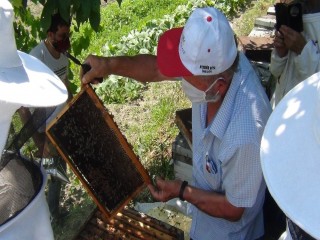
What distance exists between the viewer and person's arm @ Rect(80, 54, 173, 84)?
3143 mm

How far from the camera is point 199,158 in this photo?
9.22 ft

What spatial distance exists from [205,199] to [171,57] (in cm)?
85

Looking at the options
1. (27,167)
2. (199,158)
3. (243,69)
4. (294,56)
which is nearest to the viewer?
(27,167)

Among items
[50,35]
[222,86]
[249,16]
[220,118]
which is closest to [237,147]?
[220,118]

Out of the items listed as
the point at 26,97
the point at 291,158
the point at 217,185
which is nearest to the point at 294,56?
the point at 217,185

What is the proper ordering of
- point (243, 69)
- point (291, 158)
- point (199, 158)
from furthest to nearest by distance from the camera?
point (199, 158) → point (243, 69) → point (291, 158)

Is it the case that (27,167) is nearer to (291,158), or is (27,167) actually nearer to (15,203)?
(15,203)

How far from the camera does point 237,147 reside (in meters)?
2.38

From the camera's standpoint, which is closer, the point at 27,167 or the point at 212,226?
the point at 27,167

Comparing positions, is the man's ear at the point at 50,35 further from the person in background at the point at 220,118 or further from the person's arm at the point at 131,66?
the person in background at the point at 220,118

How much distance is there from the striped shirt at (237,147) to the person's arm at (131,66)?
0.68m

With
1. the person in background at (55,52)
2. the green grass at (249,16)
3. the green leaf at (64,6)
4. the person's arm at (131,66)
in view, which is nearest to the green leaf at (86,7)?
the green leaf at (64,6)

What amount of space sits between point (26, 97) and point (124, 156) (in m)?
1.40

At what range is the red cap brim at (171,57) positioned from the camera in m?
2.53
